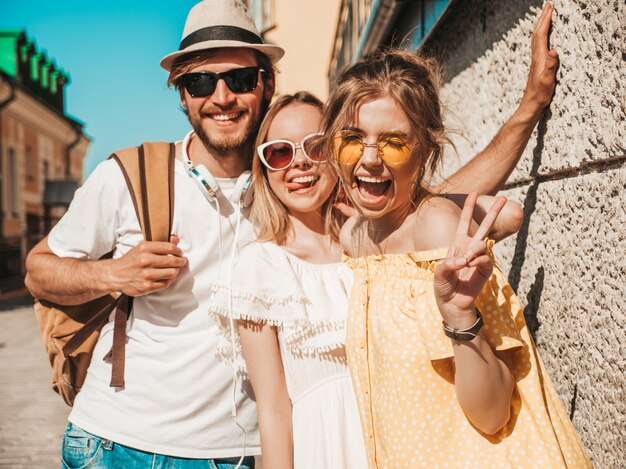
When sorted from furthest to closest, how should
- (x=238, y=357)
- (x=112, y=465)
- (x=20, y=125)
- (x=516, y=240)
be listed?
(x=20, y=125)
(x=516, y=240)
(x=112, y=465)
(x=238, y=357)

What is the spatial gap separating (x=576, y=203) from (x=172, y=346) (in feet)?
4.94

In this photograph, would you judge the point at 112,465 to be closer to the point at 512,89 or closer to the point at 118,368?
the point at 118,368

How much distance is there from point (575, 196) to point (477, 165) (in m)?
0.45

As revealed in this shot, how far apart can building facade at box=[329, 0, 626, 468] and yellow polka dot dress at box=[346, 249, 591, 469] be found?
269 millimetres

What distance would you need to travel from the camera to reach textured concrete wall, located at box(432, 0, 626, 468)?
164 centimetres

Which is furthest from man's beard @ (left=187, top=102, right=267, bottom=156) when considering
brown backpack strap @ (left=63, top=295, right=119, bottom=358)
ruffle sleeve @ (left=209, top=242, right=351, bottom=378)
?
brown backpack strap @ (left=63, top=295, right=119, bottom=358)

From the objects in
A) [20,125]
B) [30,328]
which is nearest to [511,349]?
[30,328]

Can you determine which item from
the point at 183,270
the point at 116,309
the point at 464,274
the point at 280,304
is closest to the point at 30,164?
the point at 116,309

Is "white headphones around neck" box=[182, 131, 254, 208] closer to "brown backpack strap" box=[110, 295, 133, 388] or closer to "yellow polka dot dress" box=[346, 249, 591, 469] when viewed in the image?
"brown backpack strap" box=[110, 295, 133, 388]

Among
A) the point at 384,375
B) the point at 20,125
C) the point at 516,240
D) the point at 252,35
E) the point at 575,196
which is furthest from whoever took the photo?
the point at 20,125

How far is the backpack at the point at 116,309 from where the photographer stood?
2369mm

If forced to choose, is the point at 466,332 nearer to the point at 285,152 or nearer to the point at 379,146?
the point at 379,146

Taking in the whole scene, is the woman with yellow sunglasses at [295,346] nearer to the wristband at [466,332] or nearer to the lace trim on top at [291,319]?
the lace trim on top at [291,319]

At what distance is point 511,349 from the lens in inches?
63.6
